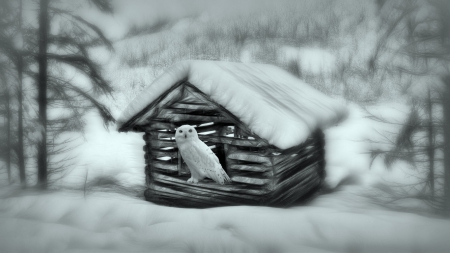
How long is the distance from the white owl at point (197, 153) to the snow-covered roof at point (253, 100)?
1.80 ft

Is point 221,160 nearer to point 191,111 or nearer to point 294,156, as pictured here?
point 191,111

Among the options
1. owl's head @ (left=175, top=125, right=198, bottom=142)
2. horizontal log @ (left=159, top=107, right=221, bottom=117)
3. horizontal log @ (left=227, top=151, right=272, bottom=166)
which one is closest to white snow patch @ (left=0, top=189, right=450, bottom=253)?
horizontal log @ (left=227, top=151, right=272, bottom=166)

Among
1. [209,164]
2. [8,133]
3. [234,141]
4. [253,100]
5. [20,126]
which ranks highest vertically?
[253,100]

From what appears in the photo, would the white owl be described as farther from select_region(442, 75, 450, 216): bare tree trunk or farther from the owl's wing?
select_region(442, 75, 450, 216): bare tree trunk

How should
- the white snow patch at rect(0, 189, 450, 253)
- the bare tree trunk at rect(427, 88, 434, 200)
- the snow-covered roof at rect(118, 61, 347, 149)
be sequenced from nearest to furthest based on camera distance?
the white snow patch at rect(0, 189, 450, 253) < the snow-covered roof at rect(118, 61, 347, 149) < the bare tree trunk at rect(427, 88, 434, 200)

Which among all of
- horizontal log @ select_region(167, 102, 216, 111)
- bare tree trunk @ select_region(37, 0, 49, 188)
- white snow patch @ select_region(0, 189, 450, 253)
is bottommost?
white snow patch @ select_region(0, 189, 450, 253)

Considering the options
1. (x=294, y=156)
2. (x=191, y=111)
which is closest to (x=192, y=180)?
(x=191, y=111)

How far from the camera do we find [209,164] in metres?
4.55

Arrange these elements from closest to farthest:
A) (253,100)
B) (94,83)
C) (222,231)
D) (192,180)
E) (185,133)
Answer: (222,231)
(253,100)
(185,133)
(192,180)
(94,83)

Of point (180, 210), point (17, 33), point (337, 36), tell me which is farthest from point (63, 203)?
point (337, 36)

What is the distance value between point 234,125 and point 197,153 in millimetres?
688

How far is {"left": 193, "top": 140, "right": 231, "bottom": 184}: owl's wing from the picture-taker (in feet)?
14.8

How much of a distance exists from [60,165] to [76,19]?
2.97 meters

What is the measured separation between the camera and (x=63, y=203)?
5.36 meters
